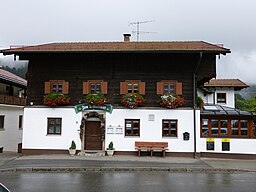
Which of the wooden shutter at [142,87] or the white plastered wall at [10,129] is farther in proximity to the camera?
the white plastered wall at [10,129]

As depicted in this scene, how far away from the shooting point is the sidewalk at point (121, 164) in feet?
48.7

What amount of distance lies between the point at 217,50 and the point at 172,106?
4242mm

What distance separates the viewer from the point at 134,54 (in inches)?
770

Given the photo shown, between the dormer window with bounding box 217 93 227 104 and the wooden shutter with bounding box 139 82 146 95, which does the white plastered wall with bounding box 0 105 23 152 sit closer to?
the wooden shutter with bounding box 139 82 146 95

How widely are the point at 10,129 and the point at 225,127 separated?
739 inches

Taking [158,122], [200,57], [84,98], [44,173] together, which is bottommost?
[44,173]

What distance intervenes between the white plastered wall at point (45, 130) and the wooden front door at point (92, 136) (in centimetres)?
53

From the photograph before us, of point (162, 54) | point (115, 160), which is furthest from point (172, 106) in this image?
point (115, 160)

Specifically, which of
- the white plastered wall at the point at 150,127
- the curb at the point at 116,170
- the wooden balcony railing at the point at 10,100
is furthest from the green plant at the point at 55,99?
the wooden balcony railing at the point at 10,100

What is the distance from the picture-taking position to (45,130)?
19.6 metres

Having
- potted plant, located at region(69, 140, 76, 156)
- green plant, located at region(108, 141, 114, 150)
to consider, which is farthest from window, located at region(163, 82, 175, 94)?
potted plant, located at region(69, 140, 76, 156)

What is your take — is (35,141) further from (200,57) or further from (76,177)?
(200,57)

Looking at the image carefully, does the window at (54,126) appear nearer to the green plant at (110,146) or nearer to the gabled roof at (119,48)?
the green plant at (110,146)

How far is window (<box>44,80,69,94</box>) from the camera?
1992cm
